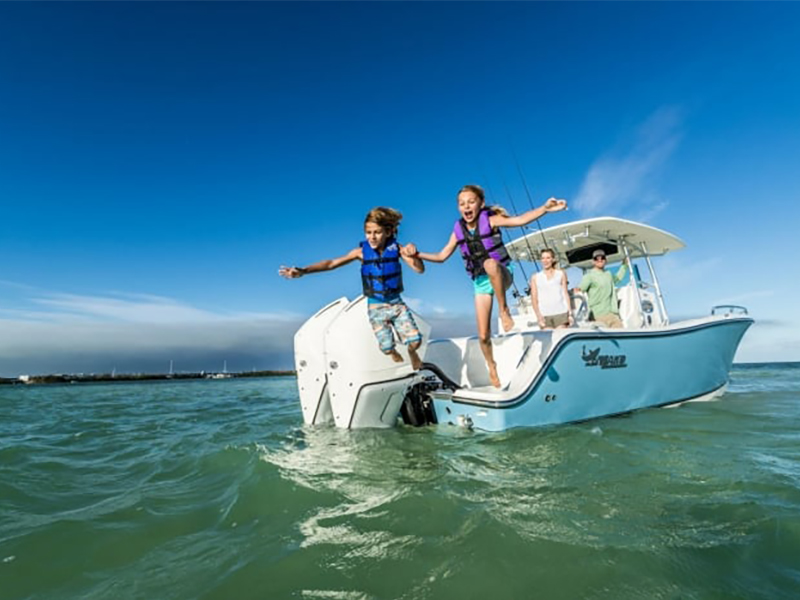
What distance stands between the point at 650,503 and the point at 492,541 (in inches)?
44.4

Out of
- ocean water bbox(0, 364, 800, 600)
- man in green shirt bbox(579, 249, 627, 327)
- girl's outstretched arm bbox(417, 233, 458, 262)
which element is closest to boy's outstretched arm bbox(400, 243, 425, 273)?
girl's outstretched arm bbox(417, 233, 458, 262)

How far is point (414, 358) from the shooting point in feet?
16.7

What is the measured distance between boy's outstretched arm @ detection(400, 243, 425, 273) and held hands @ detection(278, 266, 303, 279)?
121 centimetres

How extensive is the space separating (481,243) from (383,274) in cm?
115

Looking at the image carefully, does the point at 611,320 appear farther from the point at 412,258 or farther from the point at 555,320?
the point at 412,258

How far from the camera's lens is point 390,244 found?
5059 mm

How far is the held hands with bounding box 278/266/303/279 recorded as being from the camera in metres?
5.04

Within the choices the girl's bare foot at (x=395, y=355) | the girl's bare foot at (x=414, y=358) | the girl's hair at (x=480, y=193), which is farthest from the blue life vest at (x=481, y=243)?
the girl's bare foot at (x=395, y=355)

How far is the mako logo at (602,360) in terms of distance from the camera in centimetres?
544

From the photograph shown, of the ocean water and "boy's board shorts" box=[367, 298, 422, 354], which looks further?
"boy's board shorts" box=[367, 298, 422, 354]

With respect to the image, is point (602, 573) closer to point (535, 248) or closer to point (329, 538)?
point (329, 538)

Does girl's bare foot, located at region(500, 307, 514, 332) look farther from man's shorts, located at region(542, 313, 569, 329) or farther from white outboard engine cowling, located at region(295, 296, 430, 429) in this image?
man's shorts, located at region(542, 313, 569, 329)

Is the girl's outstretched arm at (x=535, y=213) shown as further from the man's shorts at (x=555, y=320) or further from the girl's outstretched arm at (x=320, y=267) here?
the man's shorts at (x=555, y=320)

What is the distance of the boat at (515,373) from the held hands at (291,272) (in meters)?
0.66
